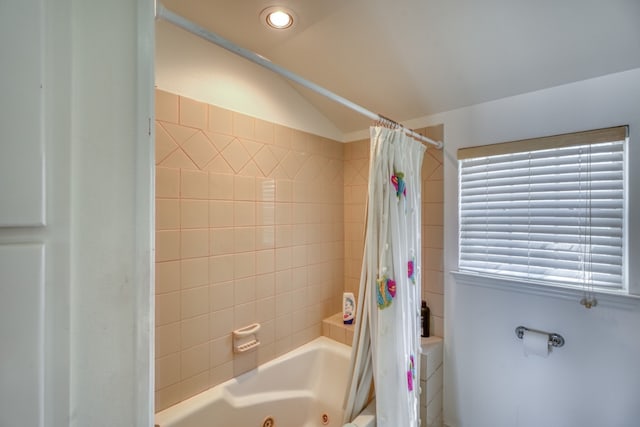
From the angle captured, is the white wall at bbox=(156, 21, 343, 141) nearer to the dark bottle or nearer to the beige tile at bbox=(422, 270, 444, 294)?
the beige tile at bbox=(422, 270, 444, 294)

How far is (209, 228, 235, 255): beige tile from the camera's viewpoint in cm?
140

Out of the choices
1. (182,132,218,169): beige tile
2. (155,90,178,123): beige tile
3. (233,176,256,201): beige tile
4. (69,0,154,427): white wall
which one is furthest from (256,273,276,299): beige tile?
(69,0,154,427): white wall

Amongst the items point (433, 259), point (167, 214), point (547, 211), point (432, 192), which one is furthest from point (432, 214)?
point (167, 214)

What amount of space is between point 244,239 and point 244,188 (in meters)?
0.30

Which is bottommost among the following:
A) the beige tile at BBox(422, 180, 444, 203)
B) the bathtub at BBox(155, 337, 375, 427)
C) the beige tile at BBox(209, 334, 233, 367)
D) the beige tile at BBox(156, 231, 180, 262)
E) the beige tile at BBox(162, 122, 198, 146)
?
the bathtub at BBox(155, 337, 375, 427)

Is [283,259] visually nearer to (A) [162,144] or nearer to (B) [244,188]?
(B) [244,188]

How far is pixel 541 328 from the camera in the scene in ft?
4.48

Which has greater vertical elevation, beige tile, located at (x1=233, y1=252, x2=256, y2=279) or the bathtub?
beige tile, located at (x1=233, y1=252, x2=256, y2=279)

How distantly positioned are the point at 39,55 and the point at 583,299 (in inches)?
74.9

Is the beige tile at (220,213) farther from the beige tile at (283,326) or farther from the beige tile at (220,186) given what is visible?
the beige tile at (283,326)

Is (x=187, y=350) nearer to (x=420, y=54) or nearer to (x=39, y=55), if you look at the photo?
(x=39, y=55)

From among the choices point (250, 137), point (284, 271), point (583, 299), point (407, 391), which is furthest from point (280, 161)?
point (583, 299)

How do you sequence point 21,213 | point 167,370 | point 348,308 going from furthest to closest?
point 348,308
point 167,370
point 21,213

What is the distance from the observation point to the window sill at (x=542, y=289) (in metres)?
1.17
